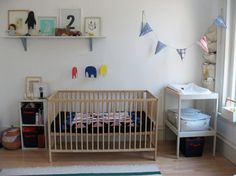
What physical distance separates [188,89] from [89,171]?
1.64m

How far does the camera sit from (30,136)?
11.3ft

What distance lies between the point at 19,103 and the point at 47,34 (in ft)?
3.25

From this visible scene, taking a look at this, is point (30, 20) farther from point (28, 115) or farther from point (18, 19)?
point (28, 115)

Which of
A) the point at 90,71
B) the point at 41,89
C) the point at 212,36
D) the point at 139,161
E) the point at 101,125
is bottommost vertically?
the point at 139,161

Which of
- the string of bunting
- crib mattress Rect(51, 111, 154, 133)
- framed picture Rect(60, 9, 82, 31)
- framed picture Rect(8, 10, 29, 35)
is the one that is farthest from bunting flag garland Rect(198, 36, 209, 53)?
framed picture Rect(8, 10, 29, 35)

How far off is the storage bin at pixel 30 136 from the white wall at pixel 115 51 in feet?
1.17

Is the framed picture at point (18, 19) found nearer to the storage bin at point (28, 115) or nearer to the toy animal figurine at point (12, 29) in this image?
the toy animal figurine at point (12, 29)

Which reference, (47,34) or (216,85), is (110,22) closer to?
(47,34)

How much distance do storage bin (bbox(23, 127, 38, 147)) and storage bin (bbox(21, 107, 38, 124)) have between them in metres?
0.10

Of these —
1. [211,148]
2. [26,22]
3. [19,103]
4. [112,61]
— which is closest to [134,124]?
[112,61]

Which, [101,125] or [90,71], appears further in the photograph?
[90,71]

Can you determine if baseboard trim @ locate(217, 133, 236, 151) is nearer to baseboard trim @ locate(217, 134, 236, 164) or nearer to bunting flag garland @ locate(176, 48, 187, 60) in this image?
baseboard trim @ locate(217, 134, 236, 164)

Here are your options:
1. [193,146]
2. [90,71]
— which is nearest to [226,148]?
[193,146]

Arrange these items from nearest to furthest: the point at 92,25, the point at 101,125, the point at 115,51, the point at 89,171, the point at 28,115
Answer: the point at 89,171, the point at 101,125, the point at 28,115, the point at 92,25, the point at 115,51
